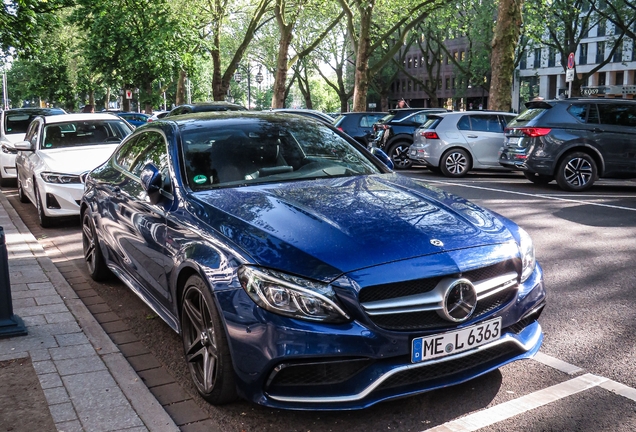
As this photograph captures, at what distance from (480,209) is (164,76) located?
30.6 m

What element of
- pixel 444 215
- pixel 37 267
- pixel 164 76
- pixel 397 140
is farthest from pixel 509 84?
pixel 444 215

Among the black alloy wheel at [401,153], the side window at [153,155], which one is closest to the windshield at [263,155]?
the side window at [153,155]

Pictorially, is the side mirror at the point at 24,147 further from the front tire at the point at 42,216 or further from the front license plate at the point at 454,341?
the front license plate at the point at 454,341

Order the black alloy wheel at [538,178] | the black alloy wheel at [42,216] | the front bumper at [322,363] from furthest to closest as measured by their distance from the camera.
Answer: the black alloy wheel at [538,178] → the black alloy wheel at [42,216] → the front bumper at [322,363]

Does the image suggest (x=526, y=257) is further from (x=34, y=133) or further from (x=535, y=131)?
(x=535, y=131)

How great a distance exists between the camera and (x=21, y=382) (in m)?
4.25

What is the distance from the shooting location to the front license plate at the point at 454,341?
135 inches

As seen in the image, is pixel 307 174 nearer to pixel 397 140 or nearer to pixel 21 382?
pixel 21 382

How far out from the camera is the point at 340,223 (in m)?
3.86

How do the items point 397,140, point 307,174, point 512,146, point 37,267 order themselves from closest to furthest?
point 307,174 < point 37,267 < point 512,146 < point 397,140

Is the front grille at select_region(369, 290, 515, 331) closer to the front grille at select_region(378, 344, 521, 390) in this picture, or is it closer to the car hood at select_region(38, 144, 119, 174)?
the front grille at select_region(378, 344, 521, 390)

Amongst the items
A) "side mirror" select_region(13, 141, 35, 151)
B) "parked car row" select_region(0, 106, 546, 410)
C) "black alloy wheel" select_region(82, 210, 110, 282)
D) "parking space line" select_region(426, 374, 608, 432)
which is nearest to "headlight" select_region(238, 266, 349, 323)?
"parked car row" select_region(0, 106, 546, 410)

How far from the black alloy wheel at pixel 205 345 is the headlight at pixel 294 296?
0.38m

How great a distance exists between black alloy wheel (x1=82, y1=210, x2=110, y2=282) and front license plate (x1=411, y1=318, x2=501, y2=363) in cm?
403
